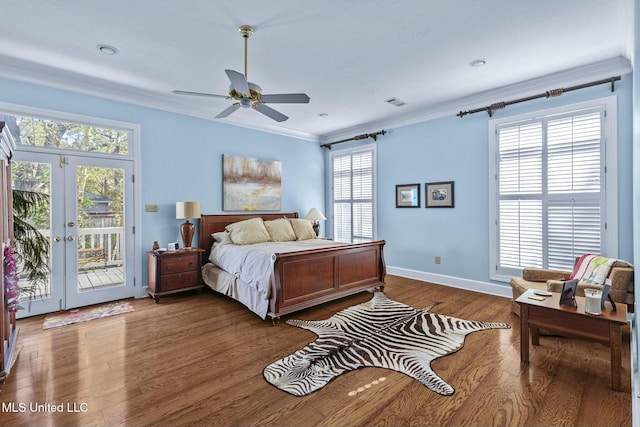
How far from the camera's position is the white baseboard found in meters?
4.35

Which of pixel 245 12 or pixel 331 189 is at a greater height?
pixel 245 12

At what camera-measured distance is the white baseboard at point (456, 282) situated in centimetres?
435

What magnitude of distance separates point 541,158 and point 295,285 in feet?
11.6

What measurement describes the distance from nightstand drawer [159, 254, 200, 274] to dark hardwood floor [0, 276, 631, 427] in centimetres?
102

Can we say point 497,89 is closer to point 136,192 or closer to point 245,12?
point 245,12

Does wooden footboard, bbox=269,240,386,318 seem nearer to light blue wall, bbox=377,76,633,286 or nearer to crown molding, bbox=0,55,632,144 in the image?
light blue wall, bbox=377,76,633,286

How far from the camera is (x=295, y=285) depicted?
360 centimetres

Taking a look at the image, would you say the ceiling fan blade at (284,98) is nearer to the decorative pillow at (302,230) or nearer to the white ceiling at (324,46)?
the white ceiling at (324,46)

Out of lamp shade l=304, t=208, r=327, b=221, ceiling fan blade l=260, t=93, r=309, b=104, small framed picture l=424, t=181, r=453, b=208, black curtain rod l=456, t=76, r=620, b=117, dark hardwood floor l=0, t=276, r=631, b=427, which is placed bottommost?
dark hardwood floor l=0, t=276, r=631, b=427

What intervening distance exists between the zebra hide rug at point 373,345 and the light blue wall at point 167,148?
2625 millimetres

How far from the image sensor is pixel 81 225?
3.93 meters

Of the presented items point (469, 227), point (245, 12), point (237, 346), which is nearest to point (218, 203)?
point (237, 346)

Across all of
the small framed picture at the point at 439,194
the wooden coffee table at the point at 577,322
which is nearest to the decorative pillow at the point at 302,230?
the small framed picture at the point at 439,194

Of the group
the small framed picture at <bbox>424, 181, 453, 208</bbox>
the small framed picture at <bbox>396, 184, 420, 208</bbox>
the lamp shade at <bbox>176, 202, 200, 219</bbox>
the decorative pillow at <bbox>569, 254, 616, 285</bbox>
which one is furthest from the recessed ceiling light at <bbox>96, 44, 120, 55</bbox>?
Answer: the decorative pillow at <bbox>569, 254, 616, 285</bbox>
